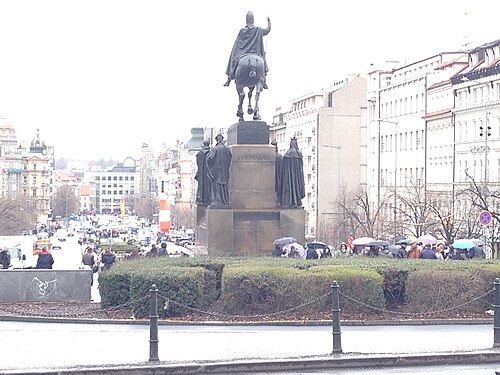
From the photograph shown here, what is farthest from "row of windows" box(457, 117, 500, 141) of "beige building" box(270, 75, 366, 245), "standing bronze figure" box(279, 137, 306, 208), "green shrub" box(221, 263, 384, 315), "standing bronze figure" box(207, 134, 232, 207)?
"green shrub" box(221, 263, 384, 315)

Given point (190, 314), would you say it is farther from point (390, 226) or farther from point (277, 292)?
point (390, 226)

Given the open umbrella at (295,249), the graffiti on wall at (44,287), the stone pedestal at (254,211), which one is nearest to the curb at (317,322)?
the graffiti on wall at (44,287)

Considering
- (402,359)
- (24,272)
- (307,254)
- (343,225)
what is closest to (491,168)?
(343,225)

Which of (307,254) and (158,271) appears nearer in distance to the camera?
(158,271)

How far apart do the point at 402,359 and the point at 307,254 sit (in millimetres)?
14622

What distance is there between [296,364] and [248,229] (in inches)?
500

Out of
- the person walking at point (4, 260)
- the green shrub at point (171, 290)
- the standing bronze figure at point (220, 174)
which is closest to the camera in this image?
the green shrub at point (171, 290)

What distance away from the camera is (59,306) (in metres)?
28.7

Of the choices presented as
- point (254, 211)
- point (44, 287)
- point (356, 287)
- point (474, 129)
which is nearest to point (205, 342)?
point (356, 287)

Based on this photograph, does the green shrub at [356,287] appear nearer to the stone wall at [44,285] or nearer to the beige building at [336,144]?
the stone wall at [44,285]

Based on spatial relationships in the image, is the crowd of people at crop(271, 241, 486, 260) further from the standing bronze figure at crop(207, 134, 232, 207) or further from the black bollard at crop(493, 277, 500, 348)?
the black bollard at crop(493, 277, 500, 348)

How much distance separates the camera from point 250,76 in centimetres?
3375

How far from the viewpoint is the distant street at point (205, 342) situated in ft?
67.8

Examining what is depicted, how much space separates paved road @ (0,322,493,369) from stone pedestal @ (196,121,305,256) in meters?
7.57
